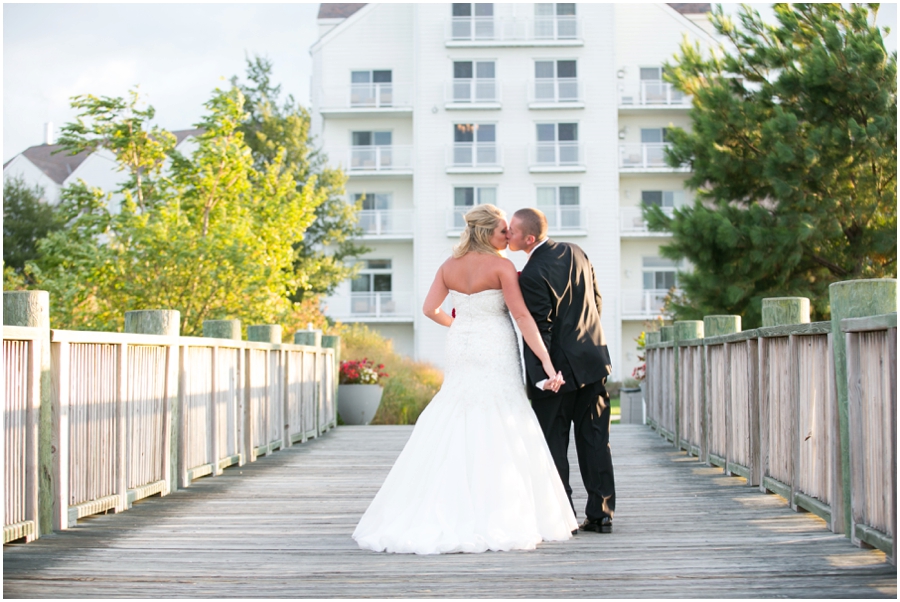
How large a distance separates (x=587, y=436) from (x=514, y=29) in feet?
112

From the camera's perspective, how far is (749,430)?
23.5ft

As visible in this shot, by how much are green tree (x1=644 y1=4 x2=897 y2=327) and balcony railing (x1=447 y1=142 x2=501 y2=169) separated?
18001 mm

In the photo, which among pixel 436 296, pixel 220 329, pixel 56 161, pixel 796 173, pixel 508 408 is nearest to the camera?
pixel 508 408

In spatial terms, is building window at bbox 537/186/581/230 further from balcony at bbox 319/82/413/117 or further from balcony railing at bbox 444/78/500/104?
balcony at bbox 319/82/413/117

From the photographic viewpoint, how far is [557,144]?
37438 mm

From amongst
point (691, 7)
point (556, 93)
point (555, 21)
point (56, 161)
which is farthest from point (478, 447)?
point (56, 161)

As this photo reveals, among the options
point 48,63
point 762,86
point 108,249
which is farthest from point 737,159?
point 48,63

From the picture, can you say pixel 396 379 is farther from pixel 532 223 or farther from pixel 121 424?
pixel 532 223

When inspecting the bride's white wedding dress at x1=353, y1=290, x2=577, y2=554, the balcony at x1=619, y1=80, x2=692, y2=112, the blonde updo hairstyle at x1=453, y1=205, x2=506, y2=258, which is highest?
the balcony at x1=619, y1=80, x2=692, y2=112

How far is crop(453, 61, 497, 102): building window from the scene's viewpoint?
37438 millimetres

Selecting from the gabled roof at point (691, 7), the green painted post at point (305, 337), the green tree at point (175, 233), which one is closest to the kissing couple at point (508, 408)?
the green painted post at point (305, 337)

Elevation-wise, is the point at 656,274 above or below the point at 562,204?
below

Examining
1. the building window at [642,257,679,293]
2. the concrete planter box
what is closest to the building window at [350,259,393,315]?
the building window at [642,257,679,293]

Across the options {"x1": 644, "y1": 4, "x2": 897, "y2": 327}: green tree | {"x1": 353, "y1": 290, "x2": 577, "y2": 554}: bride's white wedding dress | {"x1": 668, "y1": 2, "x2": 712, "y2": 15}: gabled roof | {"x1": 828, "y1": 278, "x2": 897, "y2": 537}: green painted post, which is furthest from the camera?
{"x1": 668, "y1": 2, "x2": 712, "y2": 15}: gabled roof
